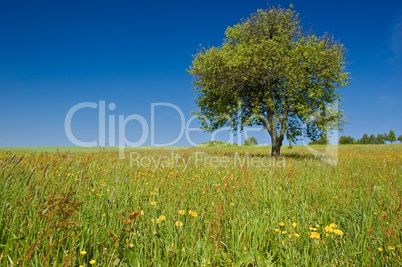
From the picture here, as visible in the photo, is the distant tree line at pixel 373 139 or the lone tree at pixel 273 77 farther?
the distant tree line at pixel 373 139

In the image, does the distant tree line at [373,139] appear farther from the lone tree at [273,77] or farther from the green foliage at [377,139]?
the lone tree at [273,77]

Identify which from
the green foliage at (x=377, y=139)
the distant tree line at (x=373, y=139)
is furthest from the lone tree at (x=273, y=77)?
the green foliage at (x=377, y=139)

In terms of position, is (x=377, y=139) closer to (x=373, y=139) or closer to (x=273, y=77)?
(x=373, y=139)

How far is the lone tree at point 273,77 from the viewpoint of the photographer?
57.3 feet

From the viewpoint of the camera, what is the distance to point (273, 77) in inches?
711

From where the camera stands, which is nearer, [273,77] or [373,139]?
[273,77]

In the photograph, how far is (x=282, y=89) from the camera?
18547 millimetres

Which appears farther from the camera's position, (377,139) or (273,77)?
(377,139)

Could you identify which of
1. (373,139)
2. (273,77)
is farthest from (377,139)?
(273,77)

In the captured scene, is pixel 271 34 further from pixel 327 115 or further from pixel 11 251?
pixel 11 251

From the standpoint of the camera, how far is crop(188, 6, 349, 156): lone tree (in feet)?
57.3

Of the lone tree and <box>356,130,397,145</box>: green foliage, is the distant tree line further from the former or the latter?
the lone tree

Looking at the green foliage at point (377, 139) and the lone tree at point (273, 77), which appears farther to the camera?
the green foliage at point (377, 139)

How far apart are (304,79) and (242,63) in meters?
4.65
